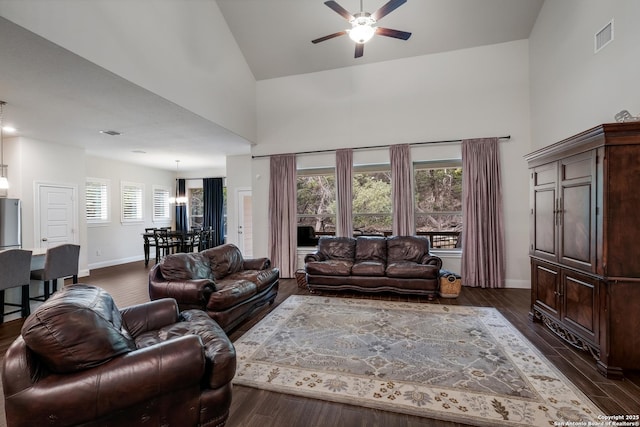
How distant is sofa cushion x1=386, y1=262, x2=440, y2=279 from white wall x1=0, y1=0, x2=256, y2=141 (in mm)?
3934

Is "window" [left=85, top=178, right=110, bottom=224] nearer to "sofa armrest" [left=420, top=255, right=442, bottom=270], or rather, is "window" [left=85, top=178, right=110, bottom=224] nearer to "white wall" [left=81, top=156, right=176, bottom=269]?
"white wall" [left=81, top=156, right=176, bottom=269]

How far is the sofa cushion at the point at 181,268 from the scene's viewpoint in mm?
3309

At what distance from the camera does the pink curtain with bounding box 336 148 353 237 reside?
5852mm

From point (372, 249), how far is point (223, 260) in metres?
2.61

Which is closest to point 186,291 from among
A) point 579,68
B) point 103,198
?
point 579,68

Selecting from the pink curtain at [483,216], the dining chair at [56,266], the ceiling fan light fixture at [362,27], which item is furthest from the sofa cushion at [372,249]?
the dining chair at [56,266]

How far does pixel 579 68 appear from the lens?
150 inches

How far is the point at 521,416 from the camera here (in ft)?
6.19

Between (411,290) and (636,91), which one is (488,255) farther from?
(636,91)

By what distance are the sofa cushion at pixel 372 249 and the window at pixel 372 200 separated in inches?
28.7

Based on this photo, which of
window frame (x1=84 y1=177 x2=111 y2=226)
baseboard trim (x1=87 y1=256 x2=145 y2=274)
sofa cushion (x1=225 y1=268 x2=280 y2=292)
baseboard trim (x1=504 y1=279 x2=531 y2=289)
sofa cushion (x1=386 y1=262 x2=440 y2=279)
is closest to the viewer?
sofa cushion (x1=225 y1=268 x2=280 y2=292)

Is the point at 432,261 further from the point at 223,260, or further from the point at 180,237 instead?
the point at 180,237

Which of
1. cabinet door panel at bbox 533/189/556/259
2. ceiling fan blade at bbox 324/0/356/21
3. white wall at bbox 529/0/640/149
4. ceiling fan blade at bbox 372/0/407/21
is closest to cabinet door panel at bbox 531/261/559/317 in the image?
cabinet door panel at bbox 533/189/556/259

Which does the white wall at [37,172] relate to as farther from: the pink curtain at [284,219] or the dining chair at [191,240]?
the pink curtain at [284,219]
